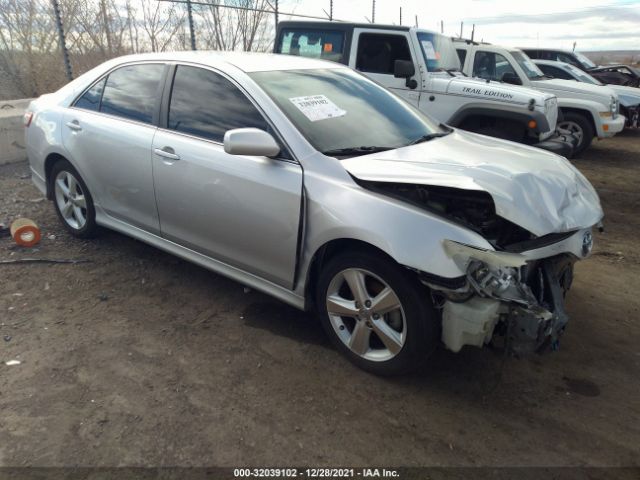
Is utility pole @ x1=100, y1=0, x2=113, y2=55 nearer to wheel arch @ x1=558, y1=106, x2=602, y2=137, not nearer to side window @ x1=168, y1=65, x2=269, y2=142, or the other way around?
side window @ x1=168, y1=65, x2=269, y2=142

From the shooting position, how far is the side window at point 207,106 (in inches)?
126

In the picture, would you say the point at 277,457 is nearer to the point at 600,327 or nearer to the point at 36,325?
the point at 36,325

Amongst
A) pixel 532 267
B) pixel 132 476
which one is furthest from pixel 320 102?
pixel 132 476

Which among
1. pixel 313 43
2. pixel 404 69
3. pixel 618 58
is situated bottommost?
pixel 618 58

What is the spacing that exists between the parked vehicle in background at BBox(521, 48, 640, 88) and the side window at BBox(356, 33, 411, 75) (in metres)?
6.77

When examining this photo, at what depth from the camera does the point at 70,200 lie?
457cm

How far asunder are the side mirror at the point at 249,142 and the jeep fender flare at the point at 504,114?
16.5 feet

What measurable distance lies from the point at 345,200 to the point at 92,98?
275 centimetres

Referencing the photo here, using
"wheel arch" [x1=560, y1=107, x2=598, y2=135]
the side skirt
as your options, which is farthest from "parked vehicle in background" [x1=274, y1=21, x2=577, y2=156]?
the side skirt

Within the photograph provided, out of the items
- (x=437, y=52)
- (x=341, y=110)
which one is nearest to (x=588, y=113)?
(x=437, y=52)

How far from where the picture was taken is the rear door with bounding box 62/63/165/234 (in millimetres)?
3723

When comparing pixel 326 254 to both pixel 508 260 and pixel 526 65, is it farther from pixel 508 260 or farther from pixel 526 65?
pixel 526 65

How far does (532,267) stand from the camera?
282 cm

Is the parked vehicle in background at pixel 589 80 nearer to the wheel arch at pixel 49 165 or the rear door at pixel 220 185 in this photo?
the rear door at pixel 220 185
